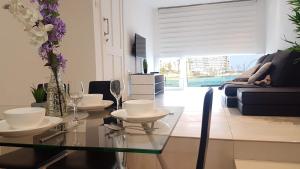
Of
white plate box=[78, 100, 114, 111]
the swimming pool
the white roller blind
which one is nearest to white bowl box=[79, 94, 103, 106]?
white plate box=[78, 100, 114, 111]

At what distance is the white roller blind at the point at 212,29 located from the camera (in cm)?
658

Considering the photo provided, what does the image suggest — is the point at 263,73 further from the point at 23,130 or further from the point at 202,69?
the point at 202,69

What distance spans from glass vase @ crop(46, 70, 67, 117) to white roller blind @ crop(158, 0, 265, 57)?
607cm

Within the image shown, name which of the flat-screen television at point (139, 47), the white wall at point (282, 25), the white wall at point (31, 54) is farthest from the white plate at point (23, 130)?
the flat-screen television at point (139, 47)

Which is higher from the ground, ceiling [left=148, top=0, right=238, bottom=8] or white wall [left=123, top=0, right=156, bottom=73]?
ceiling [left=148, top=0, right=238, bottom=8]

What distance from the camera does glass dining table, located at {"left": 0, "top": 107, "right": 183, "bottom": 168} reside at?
0.91 m

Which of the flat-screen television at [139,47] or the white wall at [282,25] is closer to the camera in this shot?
the white wall at [282,25]

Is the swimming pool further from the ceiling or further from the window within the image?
the ceiling

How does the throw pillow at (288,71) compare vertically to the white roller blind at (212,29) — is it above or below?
below

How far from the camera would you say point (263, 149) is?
6.14 feet

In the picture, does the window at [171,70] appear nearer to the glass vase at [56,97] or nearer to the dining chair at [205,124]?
the glass vase at [56,97]

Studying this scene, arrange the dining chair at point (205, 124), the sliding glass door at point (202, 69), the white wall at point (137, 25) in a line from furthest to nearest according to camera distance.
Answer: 1. the sliding glass door at point (202, 69)
2. the white wall at point (137, 25)
3. the dining chair at point (205, 124)

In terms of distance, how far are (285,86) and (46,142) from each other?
3077 mm

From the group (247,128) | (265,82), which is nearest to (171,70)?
(265,82)
